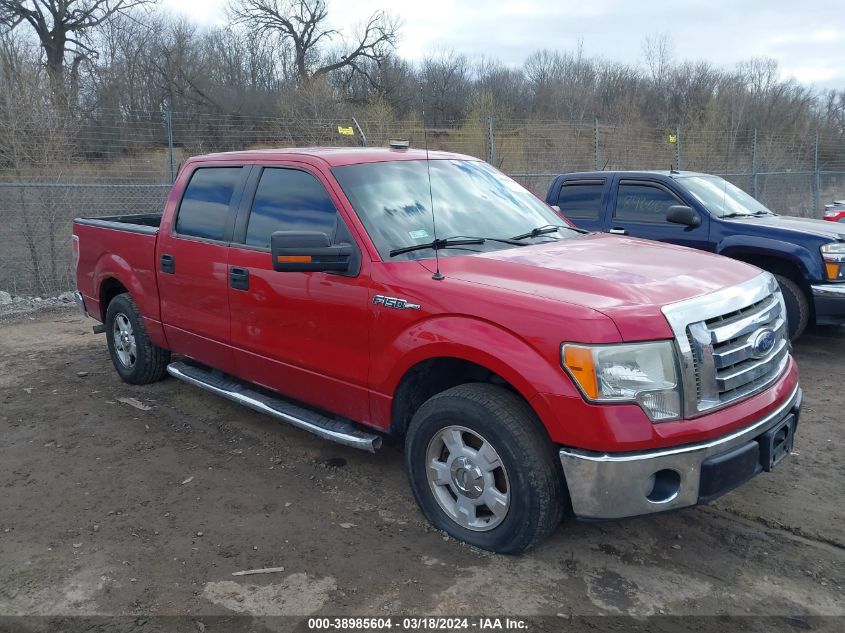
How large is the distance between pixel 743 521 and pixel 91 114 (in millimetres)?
14835

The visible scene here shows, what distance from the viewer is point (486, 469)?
130 inches

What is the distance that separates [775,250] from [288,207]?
4998 mm

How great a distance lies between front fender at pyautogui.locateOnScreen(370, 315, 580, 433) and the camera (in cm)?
300

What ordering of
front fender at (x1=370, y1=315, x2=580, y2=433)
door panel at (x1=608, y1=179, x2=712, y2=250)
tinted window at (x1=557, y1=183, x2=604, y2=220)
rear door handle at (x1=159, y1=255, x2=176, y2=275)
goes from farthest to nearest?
tinted window at (x1=557, y1=183, x2=604, y2=220) → door panel at (x1=608, y1=179, x2=712, y2=250) → rear door handle at (x1=159, y1=255, x2=176, y2=275) → front fender at (x1=370, y1=315, x2=580, y2=433)

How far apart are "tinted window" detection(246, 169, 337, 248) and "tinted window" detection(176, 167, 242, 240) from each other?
1.09ft

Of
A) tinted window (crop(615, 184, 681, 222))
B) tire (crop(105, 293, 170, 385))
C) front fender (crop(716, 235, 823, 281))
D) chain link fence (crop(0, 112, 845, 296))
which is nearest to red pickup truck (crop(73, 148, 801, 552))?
tire (crop(105, 293, 170, 385))

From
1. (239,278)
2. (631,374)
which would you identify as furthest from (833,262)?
(239,278)

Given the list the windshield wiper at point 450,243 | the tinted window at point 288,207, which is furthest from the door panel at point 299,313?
the windshield wiper at point 450,243

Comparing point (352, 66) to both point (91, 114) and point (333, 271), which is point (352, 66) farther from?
point (333, 271)

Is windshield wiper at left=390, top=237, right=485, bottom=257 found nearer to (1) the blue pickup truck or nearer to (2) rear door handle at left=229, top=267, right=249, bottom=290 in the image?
(2) rear door handle at left=229, top=267, right=249, bottom=290

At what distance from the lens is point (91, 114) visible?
48.2ft

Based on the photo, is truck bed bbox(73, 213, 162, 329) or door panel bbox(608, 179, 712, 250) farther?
door panel bbox(608, 179, 712, 250)

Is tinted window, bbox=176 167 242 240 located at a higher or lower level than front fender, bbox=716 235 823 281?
higher

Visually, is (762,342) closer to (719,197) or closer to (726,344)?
(726,344)
